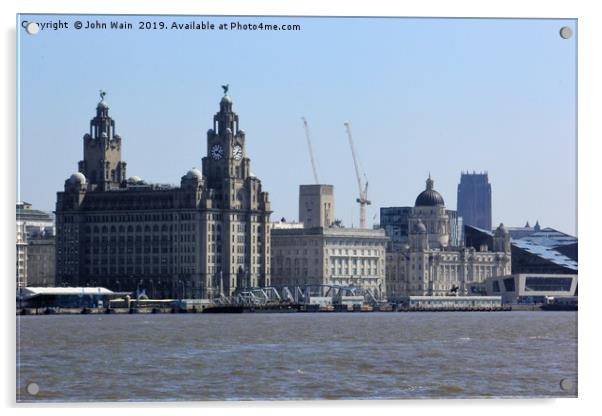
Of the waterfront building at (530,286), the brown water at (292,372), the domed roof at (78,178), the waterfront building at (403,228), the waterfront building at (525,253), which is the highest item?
the domed roof at (78,178)

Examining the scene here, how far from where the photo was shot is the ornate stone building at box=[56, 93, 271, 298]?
347 feet

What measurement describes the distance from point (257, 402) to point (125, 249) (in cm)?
8832

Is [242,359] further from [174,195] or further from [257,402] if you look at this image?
[174,195]

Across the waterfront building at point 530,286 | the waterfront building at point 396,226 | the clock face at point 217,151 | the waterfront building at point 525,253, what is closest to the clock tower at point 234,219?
the clock face at point 217,151

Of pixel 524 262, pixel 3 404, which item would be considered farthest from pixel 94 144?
pixel 3 404

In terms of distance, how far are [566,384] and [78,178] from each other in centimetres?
8879

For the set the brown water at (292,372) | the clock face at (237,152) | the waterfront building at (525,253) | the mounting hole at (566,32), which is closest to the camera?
the mounting hole at (566,32)

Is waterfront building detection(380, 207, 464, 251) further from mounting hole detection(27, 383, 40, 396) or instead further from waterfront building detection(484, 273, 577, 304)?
mounting hole detection(27, 383, 40, 396)

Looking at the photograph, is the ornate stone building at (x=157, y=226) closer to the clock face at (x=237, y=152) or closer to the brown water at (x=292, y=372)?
the clock face at (x=237, y=152)

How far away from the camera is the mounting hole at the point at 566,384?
1996 cm

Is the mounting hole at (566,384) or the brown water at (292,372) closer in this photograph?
the mounting hole at (566,384)

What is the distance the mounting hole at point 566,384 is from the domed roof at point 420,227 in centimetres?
10572

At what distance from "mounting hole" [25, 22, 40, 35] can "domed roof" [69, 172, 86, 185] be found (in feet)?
286
